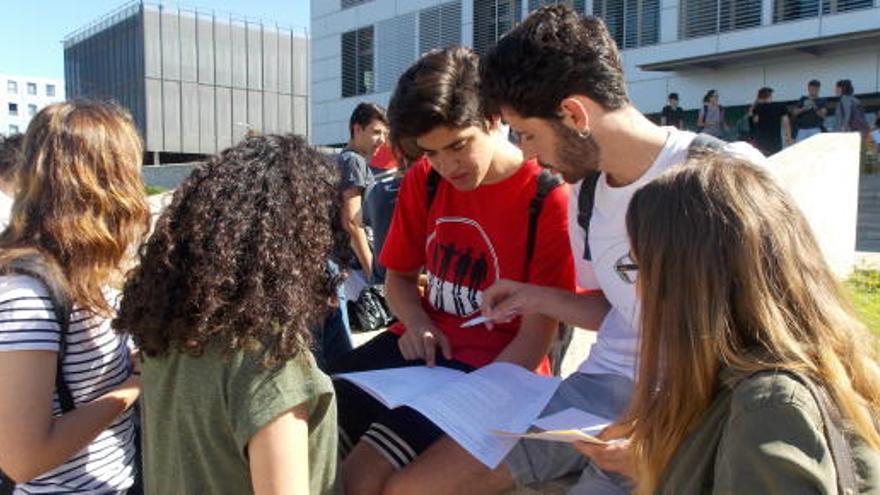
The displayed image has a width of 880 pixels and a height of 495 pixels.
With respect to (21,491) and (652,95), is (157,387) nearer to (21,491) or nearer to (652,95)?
(21,491)

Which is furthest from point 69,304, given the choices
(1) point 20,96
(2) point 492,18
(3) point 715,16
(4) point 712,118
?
(1) point 20,96

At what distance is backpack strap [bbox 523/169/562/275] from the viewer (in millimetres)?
2463

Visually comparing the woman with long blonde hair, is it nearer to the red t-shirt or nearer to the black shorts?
the black shorts

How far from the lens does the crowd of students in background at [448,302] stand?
4.17ft

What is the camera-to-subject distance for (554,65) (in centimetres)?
223

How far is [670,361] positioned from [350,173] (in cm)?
435

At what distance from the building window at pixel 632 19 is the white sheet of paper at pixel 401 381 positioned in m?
19.3

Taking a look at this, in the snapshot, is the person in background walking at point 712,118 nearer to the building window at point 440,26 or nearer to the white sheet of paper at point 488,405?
the building window at point 440,26

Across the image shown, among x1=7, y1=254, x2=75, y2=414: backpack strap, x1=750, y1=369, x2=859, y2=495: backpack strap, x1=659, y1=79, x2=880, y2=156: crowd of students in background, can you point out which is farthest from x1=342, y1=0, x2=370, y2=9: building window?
x1=750, y1=369, x2=859, y2=495: backpack strap

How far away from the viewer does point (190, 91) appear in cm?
4244

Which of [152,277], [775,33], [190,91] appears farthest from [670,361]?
[190,91]

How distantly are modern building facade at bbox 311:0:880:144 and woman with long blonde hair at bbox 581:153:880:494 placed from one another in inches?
549

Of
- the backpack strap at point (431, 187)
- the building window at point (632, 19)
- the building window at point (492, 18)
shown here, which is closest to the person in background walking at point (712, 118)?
the building window at point (632, 19)

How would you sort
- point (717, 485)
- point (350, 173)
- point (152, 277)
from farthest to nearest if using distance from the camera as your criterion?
1. point (350, 173)
2. point (152, 277)
3. point (717, 485)
